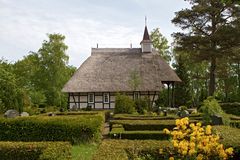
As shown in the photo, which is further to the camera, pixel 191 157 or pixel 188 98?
pixel 188 98

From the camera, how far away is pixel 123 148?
938 cm

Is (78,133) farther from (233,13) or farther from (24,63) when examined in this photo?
(24,63)

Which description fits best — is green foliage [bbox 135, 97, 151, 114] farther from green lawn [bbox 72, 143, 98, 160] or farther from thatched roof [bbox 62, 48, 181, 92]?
green lawn [bbox 72, 143, 98, 160]

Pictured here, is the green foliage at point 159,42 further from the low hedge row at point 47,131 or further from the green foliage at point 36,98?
the low hedge row at point 47,131

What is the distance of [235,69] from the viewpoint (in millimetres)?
55812

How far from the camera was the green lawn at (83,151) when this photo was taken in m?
11.8

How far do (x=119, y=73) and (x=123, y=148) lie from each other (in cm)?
3215

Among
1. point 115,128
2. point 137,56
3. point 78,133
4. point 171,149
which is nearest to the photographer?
point 171,149

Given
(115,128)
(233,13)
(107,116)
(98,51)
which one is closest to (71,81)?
(98,51)

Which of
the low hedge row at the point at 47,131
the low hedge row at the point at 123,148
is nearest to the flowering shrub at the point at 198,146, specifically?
the low hedge row at the point at 123,148

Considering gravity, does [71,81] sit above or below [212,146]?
above

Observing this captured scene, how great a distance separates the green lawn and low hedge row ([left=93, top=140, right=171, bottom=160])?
1.85 meters

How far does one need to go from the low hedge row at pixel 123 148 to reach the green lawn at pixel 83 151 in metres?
1.85

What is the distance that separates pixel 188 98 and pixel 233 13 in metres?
13.7
